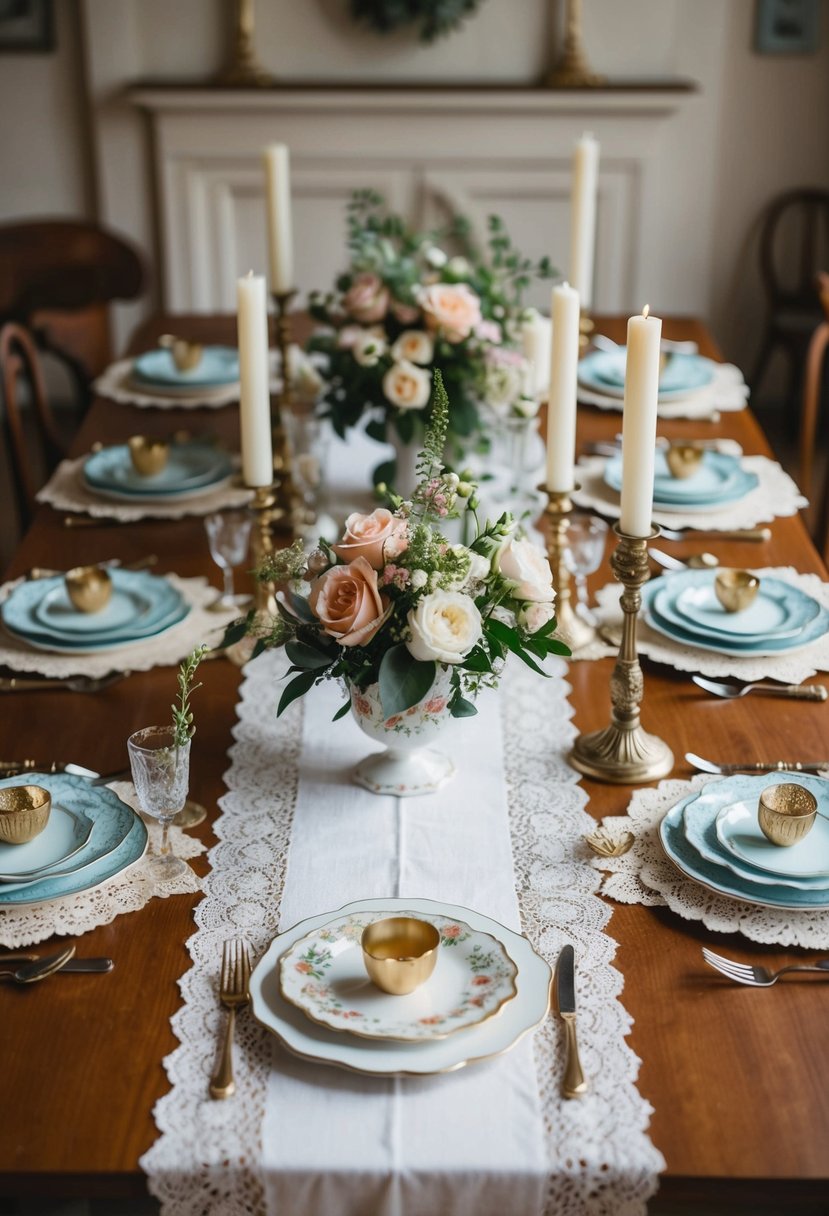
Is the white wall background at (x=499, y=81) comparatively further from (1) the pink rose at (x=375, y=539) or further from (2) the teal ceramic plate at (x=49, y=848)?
(2) the teal ceramic plate at (x=49, y=848)

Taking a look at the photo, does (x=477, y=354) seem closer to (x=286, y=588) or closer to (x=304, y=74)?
(x=286, y=588)

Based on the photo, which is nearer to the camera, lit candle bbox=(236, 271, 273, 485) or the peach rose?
the peach rose

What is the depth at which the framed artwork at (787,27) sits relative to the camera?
15.2 feet

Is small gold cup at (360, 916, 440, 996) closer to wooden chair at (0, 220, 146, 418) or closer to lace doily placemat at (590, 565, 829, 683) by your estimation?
lace doily placemat at (590, 565, 829, 683)

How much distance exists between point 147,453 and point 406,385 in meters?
0.49

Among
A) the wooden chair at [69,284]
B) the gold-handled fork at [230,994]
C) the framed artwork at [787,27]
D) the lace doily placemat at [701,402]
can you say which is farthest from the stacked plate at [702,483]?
the framed artwork at [787,27]

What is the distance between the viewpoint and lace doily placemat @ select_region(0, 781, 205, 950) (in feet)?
4.01

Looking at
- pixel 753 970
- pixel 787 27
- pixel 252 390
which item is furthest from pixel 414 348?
pixel 787 27

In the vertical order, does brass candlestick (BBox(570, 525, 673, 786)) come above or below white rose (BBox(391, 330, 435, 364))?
below

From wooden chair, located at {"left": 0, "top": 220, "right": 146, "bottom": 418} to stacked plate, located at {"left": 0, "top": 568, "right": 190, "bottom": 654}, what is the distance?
4.91 ft

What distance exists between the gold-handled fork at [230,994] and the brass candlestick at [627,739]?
1.53 ft

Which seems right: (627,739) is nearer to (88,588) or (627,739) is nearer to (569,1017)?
(569,1017)

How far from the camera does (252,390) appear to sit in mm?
1670

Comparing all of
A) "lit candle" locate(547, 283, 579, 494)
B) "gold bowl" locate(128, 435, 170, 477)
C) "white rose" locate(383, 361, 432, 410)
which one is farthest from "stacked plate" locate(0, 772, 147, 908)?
"gold bowl" locate(128, 435, 170, 477)
